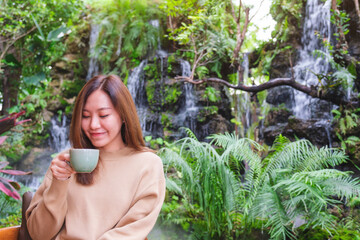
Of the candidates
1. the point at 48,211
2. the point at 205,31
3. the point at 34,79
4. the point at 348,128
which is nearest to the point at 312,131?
the point at 348,128

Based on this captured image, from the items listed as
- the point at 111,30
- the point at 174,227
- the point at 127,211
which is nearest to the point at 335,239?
the point at 174,227

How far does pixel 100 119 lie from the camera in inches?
50.8

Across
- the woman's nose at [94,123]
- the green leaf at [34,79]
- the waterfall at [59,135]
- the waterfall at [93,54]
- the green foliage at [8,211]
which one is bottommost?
the green foliage at [8,211]

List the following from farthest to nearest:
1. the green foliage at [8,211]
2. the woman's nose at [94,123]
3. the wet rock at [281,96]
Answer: the wet rock at [281,96], the green foliage at [8,211], the woman's nose at [94,123]

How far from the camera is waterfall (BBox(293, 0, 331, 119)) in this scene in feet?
22.5

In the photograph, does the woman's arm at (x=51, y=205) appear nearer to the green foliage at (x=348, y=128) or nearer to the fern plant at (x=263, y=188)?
the fern plant at (x=263, y=188)

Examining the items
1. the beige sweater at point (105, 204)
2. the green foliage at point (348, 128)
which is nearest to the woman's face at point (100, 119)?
the beige sweater at point (105, 204)

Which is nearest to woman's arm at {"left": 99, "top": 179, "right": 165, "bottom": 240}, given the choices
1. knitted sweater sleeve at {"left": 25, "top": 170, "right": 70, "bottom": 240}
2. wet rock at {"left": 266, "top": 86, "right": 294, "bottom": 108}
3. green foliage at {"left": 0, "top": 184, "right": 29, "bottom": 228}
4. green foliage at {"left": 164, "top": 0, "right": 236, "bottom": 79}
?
knitted sweater sleeve at {"left": 25, "top": 170, "right": 70, "bottom": 240}

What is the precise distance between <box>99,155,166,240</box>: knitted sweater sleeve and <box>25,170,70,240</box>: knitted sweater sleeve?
22 cm

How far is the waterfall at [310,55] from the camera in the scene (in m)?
6.87

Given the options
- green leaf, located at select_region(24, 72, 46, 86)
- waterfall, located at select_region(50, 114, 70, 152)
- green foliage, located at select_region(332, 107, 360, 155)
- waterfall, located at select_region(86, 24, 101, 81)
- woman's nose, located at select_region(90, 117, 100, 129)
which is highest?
waterfall, located at select_region(86, 24, 101, 81)

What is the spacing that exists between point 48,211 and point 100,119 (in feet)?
1.36

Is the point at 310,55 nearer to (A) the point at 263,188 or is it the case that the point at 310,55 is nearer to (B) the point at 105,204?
(A) the point at 263,188

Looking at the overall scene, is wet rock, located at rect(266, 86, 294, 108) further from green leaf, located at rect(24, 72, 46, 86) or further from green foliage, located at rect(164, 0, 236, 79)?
green leaf, located at rect(24, 72, 46, 86)
